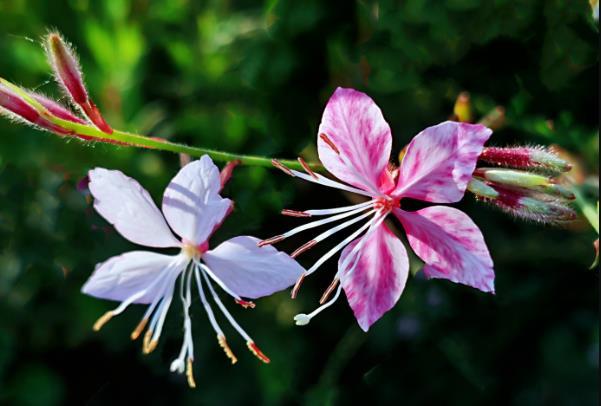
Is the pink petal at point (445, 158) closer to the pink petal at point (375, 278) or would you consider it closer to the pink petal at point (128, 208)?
the pink petal at point (375, 278)

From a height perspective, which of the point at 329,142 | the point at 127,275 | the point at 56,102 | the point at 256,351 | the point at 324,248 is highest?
the point at 56,102

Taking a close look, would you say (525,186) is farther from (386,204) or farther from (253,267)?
(253,267)

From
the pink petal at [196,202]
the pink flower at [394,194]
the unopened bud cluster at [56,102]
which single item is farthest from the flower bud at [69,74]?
the pink flower at [394,194]

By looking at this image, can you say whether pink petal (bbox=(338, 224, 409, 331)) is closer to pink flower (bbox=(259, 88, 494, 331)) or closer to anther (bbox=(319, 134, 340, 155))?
pink flower (bbox=(259, 88, 494, 331))

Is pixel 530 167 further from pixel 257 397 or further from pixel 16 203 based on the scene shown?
pixel 16 203

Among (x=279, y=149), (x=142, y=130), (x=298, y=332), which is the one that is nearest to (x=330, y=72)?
(x=279, y=149)

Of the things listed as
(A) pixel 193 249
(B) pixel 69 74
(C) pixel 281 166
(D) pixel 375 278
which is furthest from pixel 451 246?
(B) pixel 69 74
